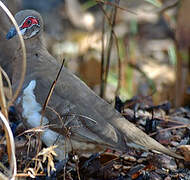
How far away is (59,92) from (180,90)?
2928 mm

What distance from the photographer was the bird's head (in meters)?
3.85

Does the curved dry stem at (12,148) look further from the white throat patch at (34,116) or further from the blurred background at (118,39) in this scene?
the blurred background at (118,39)

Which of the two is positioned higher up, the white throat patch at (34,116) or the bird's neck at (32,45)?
the bird's neck at (32,45)

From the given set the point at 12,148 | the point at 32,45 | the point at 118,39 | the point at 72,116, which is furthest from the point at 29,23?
the point at 118,39

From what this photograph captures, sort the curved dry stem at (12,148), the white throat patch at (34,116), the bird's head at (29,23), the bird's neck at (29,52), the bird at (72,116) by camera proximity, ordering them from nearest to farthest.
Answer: the curved dry stem at (12,148) → the bird at (72,116) → the white throat patch at (34,116) → the bird's head at (29,23) → the bird's neck at (29,52)

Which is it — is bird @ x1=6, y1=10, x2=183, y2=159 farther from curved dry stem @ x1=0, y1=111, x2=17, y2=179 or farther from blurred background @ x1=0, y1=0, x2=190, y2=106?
blurred background @ x1=0, y1=0, x2=190, y2=106

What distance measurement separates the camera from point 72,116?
138 inches

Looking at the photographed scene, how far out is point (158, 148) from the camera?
3412mm

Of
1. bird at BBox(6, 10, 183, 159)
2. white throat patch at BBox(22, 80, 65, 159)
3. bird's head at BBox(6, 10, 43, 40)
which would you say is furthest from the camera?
bird's head at BBox(6, 10, 43, 40)

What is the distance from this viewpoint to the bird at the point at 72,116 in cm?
344

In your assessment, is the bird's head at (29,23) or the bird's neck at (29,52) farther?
the bird's neck at (29,52)

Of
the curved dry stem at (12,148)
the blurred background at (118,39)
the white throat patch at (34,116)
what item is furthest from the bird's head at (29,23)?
the blurred background at (118,39)

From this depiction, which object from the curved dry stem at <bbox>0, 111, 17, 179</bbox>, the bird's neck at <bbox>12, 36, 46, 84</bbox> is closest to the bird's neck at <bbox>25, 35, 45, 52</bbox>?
the bird's neck at <bbox>12, 36, 46, 84</bbox>

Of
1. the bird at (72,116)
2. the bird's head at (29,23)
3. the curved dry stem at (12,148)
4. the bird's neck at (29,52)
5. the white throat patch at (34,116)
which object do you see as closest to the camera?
the curved dry stem at (12,148)
